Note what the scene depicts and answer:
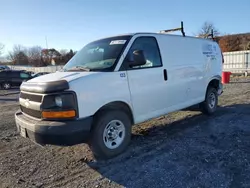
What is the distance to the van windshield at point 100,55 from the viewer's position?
4.12 m

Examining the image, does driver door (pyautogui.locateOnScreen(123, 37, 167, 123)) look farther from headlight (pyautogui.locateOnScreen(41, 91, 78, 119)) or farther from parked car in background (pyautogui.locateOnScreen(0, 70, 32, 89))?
parked car in background (pyautogui.locateOnScreen(0, 70, 32, 89))

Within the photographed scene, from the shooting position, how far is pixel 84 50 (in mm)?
4965

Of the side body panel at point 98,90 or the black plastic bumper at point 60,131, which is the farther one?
the side body panel at point 98,90

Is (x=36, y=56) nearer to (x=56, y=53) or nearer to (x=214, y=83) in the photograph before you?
(x=56, y=53)

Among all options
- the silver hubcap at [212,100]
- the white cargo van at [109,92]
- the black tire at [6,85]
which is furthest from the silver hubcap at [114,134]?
the black tire at [6,85]

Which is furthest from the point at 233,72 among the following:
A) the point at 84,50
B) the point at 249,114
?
the point at 84,50

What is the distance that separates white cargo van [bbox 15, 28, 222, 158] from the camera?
11.3ft

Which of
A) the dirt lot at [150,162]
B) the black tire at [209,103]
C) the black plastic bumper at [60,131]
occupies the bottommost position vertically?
the dirt lot at [150,162]

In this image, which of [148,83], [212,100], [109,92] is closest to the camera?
[109,92]

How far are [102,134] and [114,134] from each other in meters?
0.35

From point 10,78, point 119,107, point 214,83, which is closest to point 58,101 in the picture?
point 119,107

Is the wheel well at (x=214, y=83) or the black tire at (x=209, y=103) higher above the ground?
the wheel well at (x=214, y=83)

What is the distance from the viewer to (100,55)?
14.5ft

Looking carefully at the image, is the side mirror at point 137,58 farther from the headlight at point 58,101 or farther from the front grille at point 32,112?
the front grille at point 32,112
